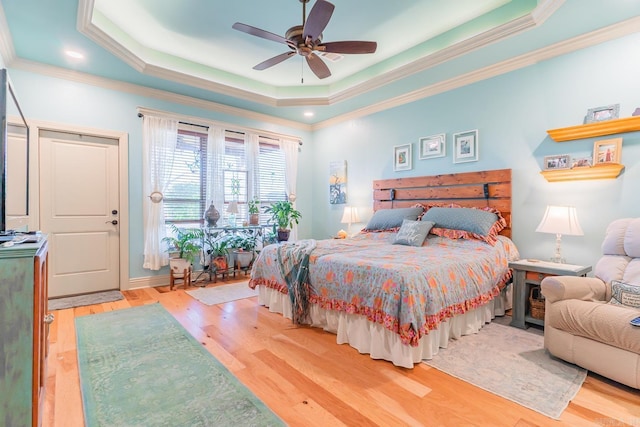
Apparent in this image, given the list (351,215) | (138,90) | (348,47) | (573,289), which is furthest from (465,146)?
(138,90)

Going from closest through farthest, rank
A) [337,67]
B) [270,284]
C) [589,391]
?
[589,391] → [270,284] → [337,67]

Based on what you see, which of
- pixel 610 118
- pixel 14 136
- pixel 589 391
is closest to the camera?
pixel 589 391

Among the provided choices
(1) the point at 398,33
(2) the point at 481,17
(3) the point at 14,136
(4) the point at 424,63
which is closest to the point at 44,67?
(3) the point at 14,136

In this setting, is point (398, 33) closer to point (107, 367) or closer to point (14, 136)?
point (14, 136)

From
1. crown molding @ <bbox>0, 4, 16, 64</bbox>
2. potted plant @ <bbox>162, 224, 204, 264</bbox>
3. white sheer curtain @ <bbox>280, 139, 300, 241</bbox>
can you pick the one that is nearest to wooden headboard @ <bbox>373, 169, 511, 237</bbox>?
white sheer curtain @ <bbox>280, 139, 300, 241</bbox>

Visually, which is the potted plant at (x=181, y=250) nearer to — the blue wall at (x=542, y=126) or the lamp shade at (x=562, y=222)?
the blue wall at (x=542, y=126)

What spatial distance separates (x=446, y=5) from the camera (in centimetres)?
304

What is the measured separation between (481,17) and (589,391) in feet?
11.2

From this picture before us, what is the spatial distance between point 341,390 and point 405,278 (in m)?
0.80

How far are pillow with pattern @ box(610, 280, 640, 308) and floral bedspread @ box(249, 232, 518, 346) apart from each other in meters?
0.82

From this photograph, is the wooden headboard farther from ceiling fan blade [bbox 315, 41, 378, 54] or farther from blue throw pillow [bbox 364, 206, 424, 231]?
ceiling fan blade [bbox 315, 41, 378, 54]

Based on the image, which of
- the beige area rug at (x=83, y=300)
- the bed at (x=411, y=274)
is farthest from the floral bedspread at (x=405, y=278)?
the beige area rug at (x=83, y=300)

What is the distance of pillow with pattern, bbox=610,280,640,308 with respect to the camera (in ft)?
6.54

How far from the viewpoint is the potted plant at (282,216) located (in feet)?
17.0
